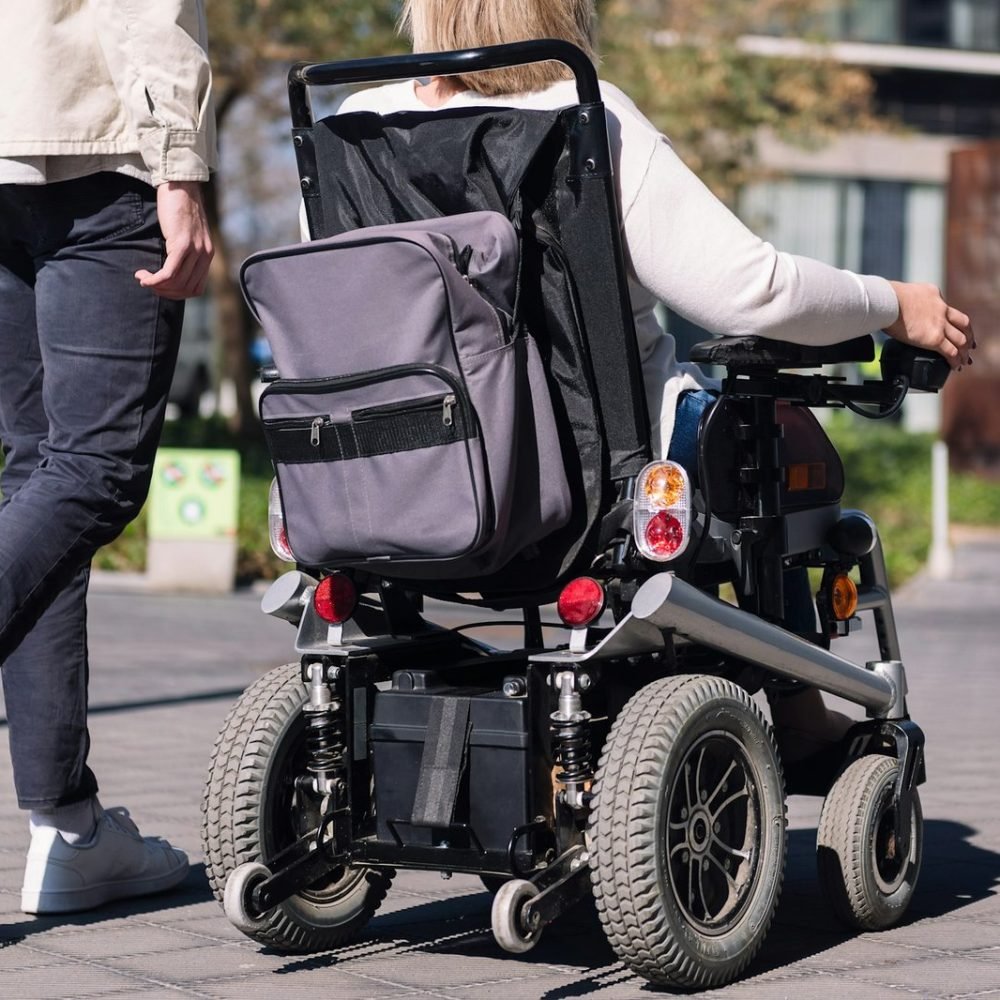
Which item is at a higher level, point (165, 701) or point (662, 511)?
point (662, 511)

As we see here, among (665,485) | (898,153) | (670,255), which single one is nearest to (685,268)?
(670,255)

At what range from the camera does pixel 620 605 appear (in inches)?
132

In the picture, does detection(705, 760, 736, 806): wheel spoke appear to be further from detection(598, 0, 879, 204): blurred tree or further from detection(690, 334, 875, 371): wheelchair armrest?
detection(598, 0, 879, 204): blurred tree

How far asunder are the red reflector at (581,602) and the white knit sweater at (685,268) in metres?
0.32

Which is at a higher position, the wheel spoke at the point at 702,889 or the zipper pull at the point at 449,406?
the zipper pull at the point at 449,406

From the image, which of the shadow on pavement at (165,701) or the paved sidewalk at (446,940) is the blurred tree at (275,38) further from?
the paved sidewalk at (446,940)

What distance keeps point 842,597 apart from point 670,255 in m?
0.89

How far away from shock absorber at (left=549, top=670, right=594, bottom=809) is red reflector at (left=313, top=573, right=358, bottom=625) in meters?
0.48

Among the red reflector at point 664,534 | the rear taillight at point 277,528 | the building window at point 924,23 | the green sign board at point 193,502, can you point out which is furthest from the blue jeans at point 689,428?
the building window at point 924,23

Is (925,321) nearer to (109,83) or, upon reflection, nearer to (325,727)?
(325,727)

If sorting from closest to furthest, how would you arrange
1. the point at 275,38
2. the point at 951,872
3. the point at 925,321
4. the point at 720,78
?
the point at 925,321
the point at 951,872
the point at 275,38
the point at 720,78

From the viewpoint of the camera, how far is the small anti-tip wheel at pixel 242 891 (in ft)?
10.7

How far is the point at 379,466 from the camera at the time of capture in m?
3.16

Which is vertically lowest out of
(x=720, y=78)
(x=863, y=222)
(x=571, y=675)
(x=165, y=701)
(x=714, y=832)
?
(x=165, y=701)
